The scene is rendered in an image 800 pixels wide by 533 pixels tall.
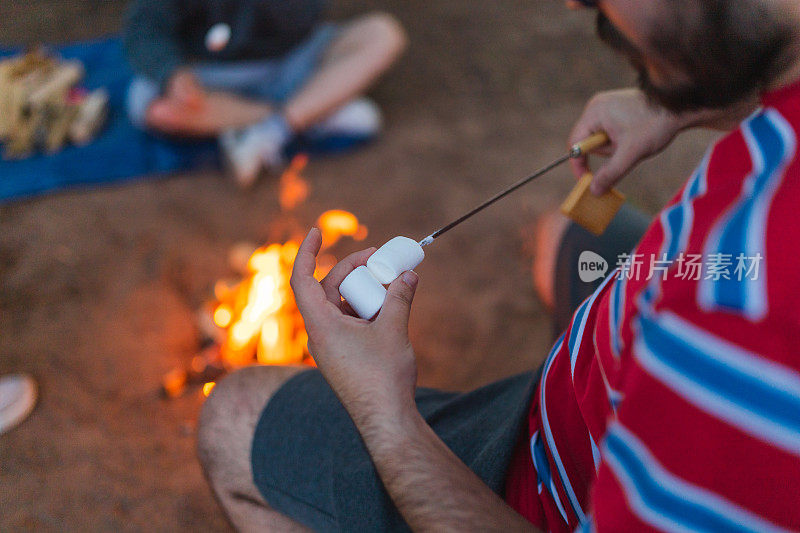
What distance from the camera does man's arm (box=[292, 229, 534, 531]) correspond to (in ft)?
2.49

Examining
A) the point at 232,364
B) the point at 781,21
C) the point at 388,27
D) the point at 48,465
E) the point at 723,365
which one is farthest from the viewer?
the point at 388,27

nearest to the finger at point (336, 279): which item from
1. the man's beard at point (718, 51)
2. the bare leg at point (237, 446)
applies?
the bare leg at point (237, 446)

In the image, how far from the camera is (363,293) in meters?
0.87

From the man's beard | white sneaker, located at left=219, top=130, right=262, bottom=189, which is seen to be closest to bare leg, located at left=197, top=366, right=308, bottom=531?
the man's beard

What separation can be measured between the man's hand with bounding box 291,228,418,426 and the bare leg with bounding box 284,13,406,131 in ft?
5.79

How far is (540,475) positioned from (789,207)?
1.77 ft

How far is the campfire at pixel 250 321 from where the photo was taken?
5.56ft

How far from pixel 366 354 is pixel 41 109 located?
224 cm

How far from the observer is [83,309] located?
6.03ft

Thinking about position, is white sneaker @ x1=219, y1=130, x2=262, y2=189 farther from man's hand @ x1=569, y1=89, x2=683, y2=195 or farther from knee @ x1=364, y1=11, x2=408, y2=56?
man's hand @ x1=569, y1=89, x2=683, y2=195

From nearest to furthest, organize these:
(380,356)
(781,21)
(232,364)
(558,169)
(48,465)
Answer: (781,21), (380,356), (48,465), (232,364), (558,169)

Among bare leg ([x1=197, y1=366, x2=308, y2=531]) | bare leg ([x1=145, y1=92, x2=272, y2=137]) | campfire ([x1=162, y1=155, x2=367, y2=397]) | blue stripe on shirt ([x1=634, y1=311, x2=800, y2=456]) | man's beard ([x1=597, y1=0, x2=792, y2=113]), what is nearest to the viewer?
blue stripe on shirt ([x1=634, y1=311, x2=800, y2=456])

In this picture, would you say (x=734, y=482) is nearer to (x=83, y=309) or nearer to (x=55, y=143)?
(x=83, y=309)

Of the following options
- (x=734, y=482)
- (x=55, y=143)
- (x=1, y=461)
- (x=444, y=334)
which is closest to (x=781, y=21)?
(x=734, y=482)
